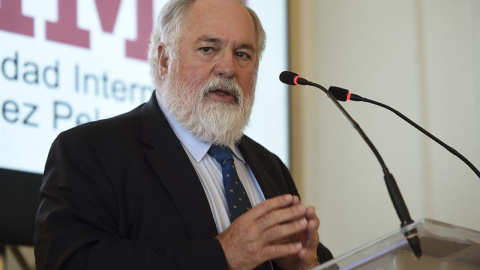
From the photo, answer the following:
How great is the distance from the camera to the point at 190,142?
2.80m

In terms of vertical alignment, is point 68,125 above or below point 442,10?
below

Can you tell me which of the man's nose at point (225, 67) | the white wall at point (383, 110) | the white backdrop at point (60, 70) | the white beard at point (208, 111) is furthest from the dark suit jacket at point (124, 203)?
the white wall at point (383, 110)

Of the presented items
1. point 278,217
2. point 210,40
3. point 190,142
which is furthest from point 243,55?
point 278,217

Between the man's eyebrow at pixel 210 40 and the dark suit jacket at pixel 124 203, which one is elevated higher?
the man's eyebrow at pixel 210 40

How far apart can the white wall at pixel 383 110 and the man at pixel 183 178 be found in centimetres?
166

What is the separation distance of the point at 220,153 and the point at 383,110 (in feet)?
7.06

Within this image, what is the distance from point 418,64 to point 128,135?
249 cm

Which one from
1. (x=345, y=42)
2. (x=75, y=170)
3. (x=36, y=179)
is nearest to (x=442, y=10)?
(x=345, y=42)

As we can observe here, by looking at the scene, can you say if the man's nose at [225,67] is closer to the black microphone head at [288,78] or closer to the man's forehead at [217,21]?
the man's forehead at [217,21]

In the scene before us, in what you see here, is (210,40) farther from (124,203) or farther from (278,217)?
(278,217)

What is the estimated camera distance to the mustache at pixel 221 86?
2811 mm

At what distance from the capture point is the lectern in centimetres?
176

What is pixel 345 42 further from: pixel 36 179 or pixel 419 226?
pixel 419 226

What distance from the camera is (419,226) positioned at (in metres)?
1.74
